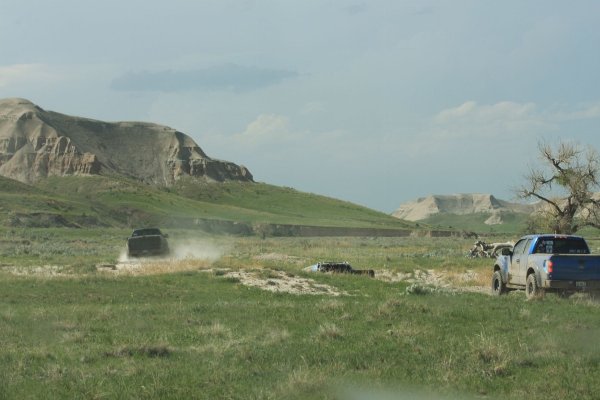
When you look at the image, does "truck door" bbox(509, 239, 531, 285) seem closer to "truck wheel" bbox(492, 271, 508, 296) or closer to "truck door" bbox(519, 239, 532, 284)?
"truck door" bbox(519, 239, 532, 284)

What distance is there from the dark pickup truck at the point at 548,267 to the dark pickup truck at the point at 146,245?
22.4 metres

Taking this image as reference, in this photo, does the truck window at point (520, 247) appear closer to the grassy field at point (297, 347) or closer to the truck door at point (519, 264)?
the truck door at point (519, 264)

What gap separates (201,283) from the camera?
83.0 feet

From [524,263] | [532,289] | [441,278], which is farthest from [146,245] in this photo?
[532,289]

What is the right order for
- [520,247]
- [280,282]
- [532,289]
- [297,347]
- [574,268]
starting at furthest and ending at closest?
[280,282] < [520,247] < [532,289] < [574,268] < [297,347]

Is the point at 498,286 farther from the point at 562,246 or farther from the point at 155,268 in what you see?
the point at 155,268

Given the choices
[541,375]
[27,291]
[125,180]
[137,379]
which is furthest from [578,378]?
[125,180]

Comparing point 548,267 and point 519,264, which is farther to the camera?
point 519,264

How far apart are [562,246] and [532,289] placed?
2376 millimetres

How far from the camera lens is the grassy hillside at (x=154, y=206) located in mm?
112500

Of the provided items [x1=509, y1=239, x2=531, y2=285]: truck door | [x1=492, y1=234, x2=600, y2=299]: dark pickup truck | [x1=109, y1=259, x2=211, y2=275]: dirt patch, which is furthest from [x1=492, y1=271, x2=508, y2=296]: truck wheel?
[x1=109, y1=259, x2=211, y2=275]: dirt patch

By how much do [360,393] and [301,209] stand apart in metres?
175

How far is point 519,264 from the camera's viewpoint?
70.6 ft

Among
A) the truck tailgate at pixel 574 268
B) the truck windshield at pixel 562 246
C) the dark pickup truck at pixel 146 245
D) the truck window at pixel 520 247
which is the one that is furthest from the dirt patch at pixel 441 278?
the dark pickup truck at pixel 146 245
